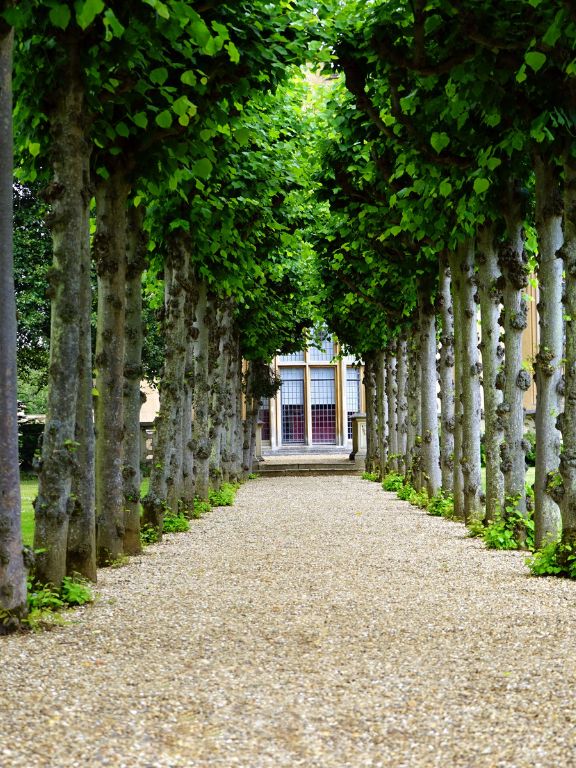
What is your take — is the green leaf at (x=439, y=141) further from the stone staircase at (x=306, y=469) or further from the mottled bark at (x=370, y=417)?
the stone staircase at (x=306, y=469)

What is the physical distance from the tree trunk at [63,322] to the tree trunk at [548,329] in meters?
4.75

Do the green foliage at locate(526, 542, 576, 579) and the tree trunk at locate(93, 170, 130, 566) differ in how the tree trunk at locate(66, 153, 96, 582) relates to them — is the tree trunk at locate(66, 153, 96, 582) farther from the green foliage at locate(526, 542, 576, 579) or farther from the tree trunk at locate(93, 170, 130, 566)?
the green foliage at locate(526, 542, 576, 579)

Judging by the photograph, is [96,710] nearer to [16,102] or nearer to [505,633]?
[505,633]

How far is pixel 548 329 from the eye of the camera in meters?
10.3

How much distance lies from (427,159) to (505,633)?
600 centimetres

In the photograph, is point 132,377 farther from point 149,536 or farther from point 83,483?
point 83,483

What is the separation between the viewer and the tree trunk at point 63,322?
805 centimetres

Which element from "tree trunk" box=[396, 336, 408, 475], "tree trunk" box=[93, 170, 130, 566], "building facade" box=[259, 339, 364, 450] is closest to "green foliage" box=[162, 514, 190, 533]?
"tree trunk" box=[93, 170, 130, 566]

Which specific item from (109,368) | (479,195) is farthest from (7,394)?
(479,195)

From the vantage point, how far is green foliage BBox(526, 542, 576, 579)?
30.9 feet

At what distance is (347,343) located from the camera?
3491 cm

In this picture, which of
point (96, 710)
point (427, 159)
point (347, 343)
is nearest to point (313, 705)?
point (96, 710)

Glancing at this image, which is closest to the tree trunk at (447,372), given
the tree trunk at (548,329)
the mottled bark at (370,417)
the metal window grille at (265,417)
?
the tree trunk at (548,329)

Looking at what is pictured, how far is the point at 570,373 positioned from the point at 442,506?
8.44 metres
